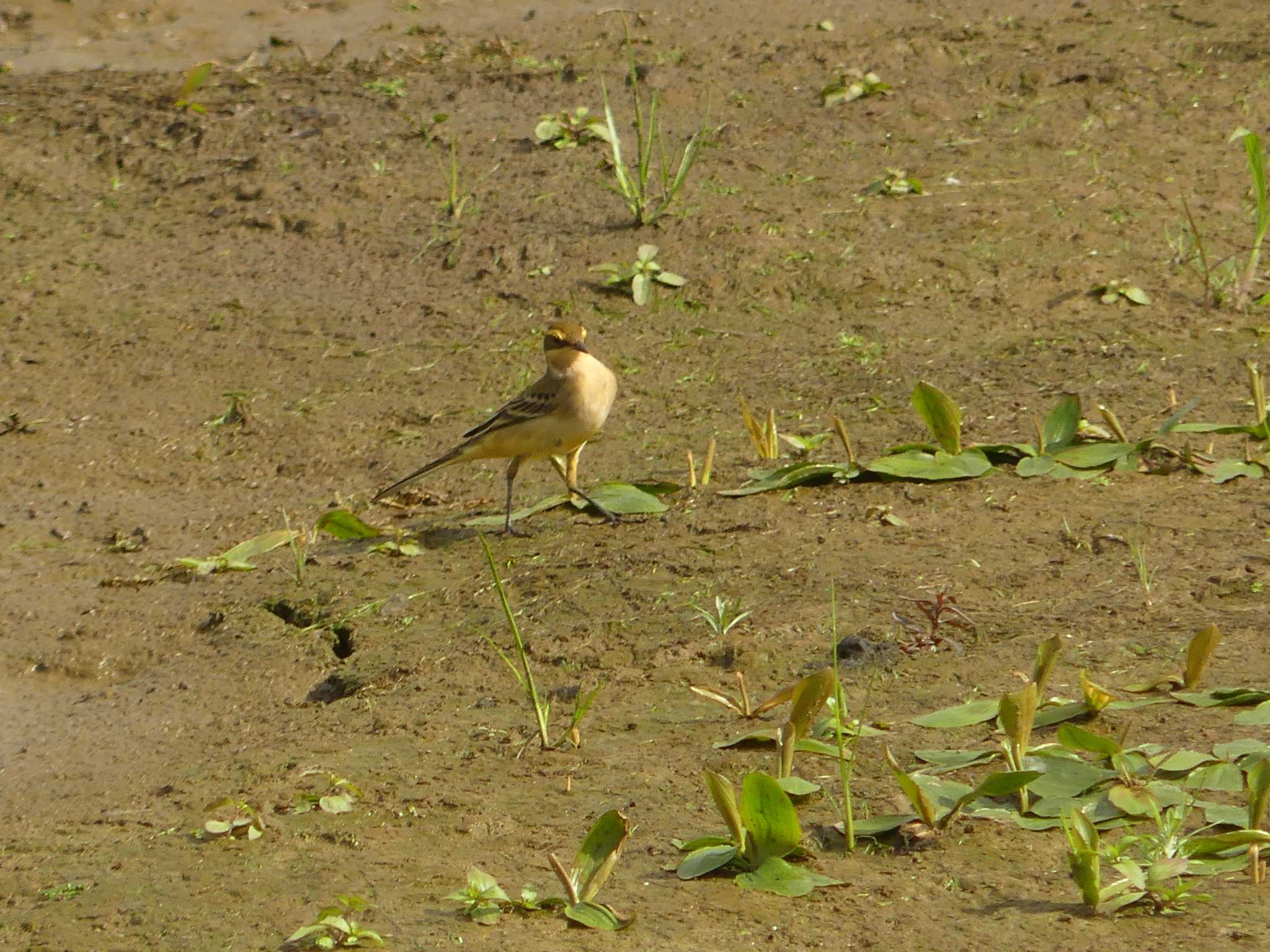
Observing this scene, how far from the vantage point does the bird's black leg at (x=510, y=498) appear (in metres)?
6.06

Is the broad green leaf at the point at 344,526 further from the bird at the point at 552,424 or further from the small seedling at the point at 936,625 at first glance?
the small seedling at the point at 936,625

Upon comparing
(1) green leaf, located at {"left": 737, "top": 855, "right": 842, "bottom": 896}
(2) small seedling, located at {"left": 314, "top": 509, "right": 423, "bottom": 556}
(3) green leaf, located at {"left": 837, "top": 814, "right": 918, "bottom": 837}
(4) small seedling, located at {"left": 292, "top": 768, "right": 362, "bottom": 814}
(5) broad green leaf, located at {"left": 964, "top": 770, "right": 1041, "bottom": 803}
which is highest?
(5) broad green leaf, located at {"left": 964, "top": 770, "right": 1041, "bottom": 803}

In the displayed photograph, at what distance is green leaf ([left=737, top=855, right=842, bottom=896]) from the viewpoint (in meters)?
3.28

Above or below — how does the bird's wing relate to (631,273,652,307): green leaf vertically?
above

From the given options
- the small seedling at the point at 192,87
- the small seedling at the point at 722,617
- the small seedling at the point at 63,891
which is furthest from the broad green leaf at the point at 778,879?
the small seedling at the point at 192,87

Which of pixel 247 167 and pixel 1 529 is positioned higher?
pixel 247 167

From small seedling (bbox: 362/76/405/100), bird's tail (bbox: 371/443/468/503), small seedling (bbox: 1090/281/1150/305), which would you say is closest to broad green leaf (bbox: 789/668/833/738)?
bird's tail (bbox: 371/443/468/503)

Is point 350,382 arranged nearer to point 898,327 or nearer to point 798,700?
point 898,327

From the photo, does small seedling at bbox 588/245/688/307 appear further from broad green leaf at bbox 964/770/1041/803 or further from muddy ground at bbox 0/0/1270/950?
broad green leaf at bbox 964/770/1041/803

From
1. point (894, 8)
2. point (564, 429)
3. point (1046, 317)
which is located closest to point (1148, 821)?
point (564, 429)

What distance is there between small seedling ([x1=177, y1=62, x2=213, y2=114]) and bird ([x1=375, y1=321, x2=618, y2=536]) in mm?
4721

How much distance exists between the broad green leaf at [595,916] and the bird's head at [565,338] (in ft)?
11.7

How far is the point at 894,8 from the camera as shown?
11.1 metres

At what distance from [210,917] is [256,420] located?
422cm
